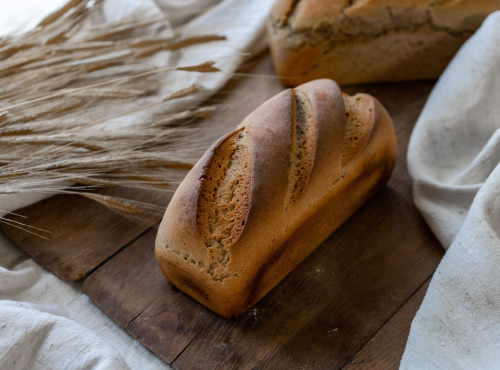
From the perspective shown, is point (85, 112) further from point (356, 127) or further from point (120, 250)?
point (356, 127)

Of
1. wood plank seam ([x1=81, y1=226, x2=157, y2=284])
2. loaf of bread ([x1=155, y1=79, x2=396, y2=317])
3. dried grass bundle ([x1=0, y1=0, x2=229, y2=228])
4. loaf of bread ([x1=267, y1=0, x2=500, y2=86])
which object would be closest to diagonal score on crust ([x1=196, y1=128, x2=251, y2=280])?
loaf of bread ([x1=155, y1=79, x2=396, y2=317])

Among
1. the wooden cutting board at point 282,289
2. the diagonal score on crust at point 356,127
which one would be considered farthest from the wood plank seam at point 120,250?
the diagonal score on crust at point 356,127

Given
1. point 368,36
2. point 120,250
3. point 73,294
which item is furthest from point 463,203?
point 73,294

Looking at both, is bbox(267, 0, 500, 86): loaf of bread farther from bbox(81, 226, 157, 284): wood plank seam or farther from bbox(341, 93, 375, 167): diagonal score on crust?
bbox(81, 226, 157, 284): wood plank seam

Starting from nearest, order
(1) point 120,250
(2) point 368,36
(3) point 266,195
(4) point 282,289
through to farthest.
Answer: (3) point 266,195
(4) point 282,289
(1) point 120,250
(2) point 368,36

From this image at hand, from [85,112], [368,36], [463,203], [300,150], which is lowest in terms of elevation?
[463,203]

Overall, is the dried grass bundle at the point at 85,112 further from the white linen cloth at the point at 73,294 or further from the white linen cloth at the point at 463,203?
the white linen cloth at the point at 463,203
